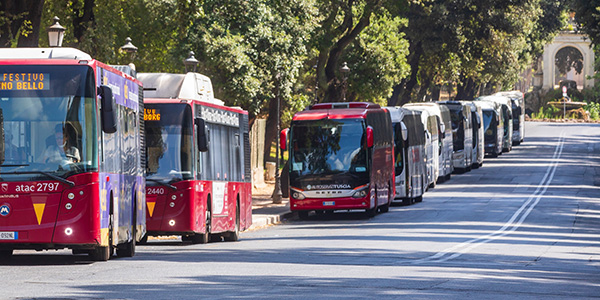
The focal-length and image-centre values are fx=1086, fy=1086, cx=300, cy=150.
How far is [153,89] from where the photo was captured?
20547 mm

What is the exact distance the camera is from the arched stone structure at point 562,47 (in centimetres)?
12669

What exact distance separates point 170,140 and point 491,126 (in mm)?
48469

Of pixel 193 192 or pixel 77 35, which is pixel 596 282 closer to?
pixel 193 192

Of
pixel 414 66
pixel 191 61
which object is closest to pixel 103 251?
pixel 191 61

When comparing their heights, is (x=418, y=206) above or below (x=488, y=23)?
below

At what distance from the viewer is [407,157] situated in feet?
125

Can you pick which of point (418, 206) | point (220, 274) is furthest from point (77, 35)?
point (220, 274)

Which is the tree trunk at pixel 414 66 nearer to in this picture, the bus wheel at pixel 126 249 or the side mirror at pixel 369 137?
the side mirror at pixel 369 137

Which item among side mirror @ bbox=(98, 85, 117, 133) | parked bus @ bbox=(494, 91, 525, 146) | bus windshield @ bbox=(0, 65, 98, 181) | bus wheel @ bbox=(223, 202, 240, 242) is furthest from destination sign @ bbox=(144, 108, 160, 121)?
parked bus @ bbox=(494, 91, 525, 146)

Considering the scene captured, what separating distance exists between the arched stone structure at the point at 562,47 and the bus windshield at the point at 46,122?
380 ft

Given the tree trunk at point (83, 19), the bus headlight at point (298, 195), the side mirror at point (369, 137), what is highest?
the tree trunk at point (83, 19)

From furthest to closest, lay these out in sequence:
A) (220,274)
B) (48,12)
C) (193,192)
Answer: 1. (48,12)
2. (193,192)
3. (220,274)

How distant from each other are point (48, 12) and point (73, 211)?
22.8 meters

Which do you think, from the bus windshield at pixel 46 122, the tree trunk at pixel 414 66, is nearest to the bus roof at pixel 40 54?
the bus windshield at pixel 46 122
